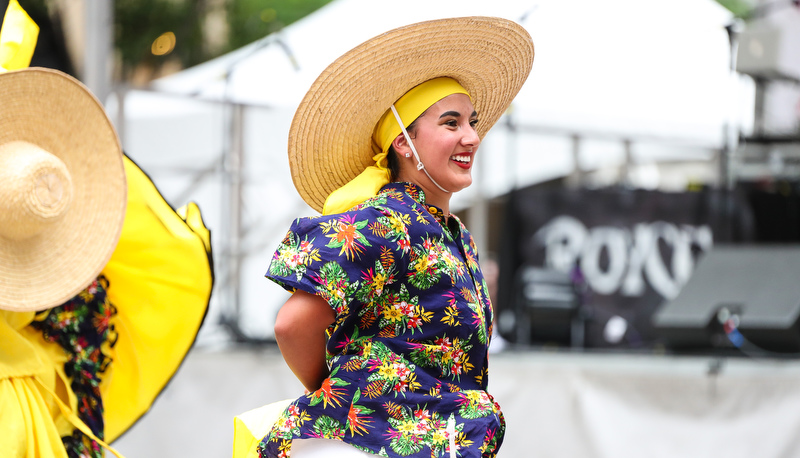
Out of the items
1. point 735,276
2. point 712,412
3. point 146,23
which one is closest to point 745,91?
point 735,276

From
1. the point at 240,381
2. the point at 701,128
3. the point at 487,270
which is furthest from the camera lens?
the point at 487,270

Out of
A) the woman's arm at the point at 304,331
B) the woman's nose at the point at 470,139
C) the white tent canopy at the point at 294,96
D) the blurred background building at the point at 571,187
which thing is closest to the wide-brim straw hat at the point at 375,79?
the woman's nose at the point at 470,139

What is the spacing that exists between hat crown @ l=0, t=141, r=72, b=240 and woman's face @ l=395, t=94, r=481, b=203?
0.95 metres

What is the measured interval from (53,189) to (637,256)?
4.33m

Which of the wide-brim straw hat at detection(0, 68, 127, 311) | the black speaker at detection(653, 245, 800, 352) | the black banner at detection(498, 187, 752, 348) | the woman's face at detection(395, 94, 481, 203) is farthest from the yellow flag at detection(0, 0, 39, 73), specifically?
the black banner at detection(498, 187, 752, 348)

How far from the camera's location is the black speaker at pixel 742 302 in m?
4.58

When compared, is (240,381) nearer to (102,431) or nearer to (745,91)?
(102,431)

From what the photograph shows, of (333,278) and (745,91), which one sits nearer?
(333,278)

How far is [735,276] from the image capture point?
4871mm

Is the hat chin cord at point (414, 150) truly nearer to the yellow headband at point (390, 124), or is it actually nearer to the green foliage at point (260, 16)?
the yellow headband at point (390, 124)

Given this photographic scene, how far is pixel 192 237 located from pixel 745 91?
4801mm

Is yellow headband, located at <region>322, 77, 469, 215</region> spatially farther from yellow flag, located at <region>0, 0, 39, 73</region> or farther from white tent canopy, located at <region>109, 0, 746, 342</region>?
white tent canopy, located at <region>109, 0, 746, 342</region>

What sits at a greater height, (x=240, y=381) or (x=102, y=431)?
(x=102, y=431)

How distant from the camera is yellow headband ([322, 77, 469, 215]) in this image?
78.8 inches
